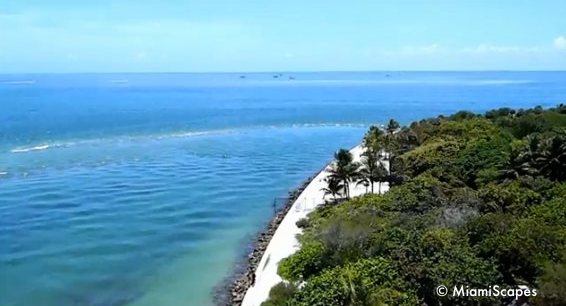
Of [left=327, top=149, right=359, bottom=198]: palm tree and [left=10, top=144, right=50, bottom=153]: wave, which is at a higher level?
[left=327, top=149, right=359, bottom=198]: palm tree

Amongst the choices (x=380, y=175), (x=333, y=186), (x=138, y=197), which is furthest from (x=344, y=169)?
(x=138, y=197)

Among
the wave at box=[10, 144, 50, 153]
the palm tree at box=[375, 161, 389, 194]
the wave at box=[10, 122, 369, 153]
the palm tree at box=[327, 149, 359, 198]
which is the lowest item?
the wave at box=[10, 122, 369, 153]

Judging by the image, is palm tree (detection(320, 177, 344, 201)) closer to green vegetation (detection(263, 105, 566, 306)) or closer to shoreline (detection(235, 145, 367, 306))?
green vegetation (detection(263, 105, 566, 306))

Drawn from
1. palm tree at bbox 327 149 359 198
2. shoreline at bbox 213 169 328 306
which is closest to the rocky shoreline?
shoreline at bbox 213 169 328 306

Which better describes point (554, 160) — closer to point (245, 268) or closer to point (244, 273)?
point (245, 268)

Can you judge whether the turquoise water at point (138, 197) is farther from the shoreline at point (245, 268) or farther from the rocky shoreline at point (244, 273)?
the rocky shoreline at point (244, 273)

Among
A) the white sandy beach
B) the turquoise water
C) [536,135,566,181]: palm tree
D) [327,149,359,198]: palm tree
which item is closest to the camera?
the white sandy beach

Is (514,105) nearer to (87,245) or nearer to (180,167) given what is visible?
(180,167)
